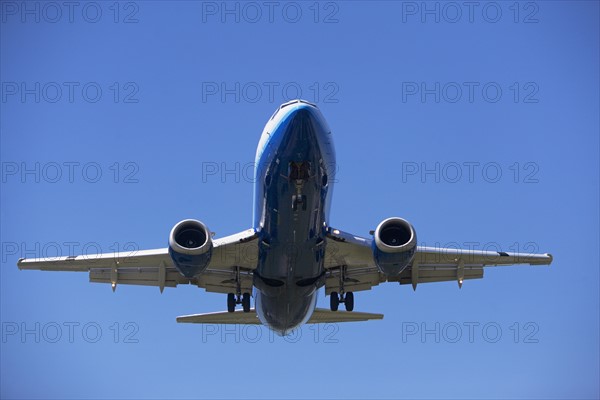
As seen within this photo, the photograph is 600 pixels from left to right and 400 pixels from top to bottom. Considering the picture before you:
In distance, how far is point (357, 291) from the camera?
101 feet

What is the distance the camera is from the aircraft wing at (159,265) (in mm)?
26797

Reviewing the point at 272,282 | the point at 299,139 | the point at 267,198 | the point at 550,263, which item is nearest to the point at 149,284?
the point at 272,282

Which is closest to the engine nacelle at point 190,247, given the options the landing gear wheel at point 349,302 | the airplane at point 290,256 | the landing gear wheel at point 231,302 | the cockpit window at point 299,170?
the airplane at point 290,256

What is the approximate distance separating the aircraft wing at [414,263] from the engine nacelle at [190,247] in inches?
158

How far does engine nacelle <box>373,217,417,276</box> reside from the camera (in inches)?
938

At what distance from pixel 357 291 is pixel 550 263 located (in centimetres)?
667

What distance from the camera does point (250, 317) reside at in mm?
30109

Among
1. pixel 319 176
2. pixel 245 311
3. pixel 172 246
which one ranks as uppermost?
pixel 319 176

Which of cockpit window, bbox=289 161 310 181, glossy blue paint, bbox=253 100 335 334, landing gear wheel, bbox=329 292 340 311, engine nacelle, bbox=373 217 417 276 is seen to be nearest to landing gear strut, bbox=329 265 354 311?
landing gear wheel, bbox=329 292 340 311

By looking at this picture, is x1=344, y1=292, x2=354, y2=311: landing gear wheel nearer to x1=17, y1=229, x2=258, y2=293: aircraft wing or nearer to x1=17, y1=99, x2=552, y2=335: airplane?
x1=17, y1=99, x2=552, y2=335: airplane

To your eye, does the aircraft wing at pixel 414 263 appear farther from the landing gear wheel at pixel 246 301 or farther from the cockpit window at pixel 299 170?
the cockpit window at pixel 299 170

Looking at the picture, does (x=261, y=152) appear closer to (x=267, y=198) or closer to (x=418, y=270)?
(x=267, y=198)

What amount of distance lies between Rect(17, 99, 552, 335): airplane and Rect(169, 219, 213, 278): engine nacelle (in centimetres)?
3

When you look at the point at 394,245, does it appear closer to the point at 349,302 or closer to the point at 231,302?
the point at 349,302
